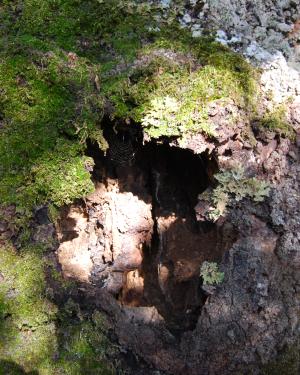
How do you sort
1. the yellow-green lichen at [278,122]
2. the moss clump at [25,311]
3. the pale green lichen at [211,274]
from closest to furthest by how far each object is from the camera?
1. the moss clump at [25,311]
2. the pale green lichen at [211,274]
3. the yellow-green lichen at [278,122]

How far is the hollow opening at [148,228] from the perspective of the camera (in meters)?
3.84

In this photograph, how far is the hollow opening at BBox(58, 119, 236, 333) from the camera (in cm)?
384

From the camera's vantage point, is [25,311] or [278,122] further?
[278,122]

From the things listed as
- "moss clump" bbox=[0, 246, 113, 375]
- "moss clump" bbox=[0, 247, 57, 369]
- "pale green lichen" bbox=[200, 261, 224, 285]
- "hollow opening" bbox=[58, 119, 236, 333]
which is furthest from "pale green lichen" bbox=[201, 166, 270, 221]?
"moss clump" bbox=[0, 247, 57, 369]

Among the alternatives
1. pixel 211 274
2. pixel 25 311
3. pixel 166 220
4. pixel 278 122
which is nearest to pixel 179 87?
pixel 278 122

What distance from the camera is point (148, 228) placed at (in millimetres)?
4168

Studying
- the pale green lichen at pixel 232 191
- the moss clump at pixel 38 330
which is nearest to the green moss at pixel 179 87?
the pale green lichen at pixel 232 191

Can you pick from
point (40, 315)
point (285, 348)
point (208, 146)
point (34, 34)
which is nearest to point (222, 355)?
point (285, 348)

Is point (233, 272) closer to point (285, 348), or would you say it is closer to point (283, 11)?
point (285, 348)

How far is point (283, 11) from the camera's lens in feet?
14.3

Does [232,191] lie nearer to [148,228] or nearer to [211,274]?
[211,274]

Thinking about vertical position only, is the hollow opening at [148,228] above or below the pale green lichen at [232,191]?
below

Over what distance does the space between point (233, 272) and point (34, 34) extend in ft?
9.26

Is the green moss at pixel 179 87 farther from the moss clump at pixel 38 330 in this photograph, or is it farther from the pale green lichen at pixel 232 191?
the moss clump at pixel 38 330
